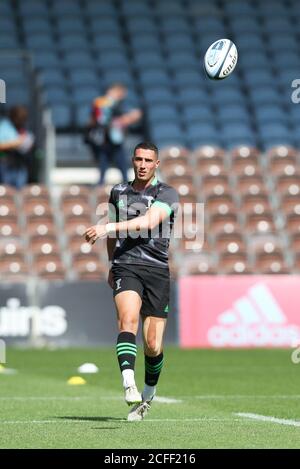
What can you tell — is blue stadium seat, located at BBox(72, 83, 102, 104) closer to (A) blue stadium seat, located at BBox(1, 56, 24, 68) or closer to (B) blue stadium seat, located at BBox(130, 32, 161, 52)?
(A) blue stadium seat, located at BBox(1, 56, 24, 68)

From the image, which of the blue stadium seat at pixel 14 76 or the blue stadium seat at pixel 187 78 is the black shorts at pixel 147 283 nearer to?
the blue stadium seat at pixel 14 76

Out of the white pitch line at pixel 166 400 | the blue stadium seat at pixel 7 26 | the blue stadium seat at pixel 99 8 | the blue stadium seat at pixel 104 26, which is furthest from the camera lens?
the blue stadium seat at pixel 99 8

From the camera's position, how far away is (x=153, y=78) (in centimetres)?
2720

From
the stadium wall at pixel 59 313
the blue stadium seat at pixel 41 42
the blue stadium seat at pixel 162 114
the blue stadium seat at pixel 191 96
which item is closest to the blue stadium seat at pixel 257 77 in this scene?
the blue stadium seat at pixel 191 96

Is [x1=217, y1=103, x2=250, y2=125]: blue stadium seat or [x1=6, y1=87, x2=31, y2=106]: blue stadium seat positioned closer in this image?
[x1=6, y1=87, x2=31, y2=106]: blue stadium seat

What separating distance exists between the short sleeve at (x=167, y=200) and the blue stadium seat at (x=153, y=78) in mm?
16949

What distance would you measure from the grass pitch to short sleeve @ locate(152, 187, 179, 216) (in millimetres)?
1676

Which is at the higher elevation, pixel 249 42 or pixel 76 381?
pixel 249 42

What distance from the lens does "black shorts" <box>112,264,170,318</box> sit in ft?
33.3

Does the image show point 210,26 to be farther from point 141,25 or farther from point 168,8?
point 141,25

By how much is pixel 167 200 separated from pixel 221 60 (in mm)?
2761

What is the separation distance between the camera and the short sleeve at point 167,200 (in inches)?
397

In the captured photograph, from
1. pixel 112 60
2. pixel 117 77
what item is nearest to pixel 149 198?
pixel 117 77

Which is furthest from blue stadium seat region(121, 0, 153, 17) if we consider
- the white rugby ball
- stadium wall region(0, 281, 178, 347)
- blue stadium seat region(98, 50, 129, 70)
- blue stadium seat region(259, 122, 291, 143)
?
the white rugby ball
